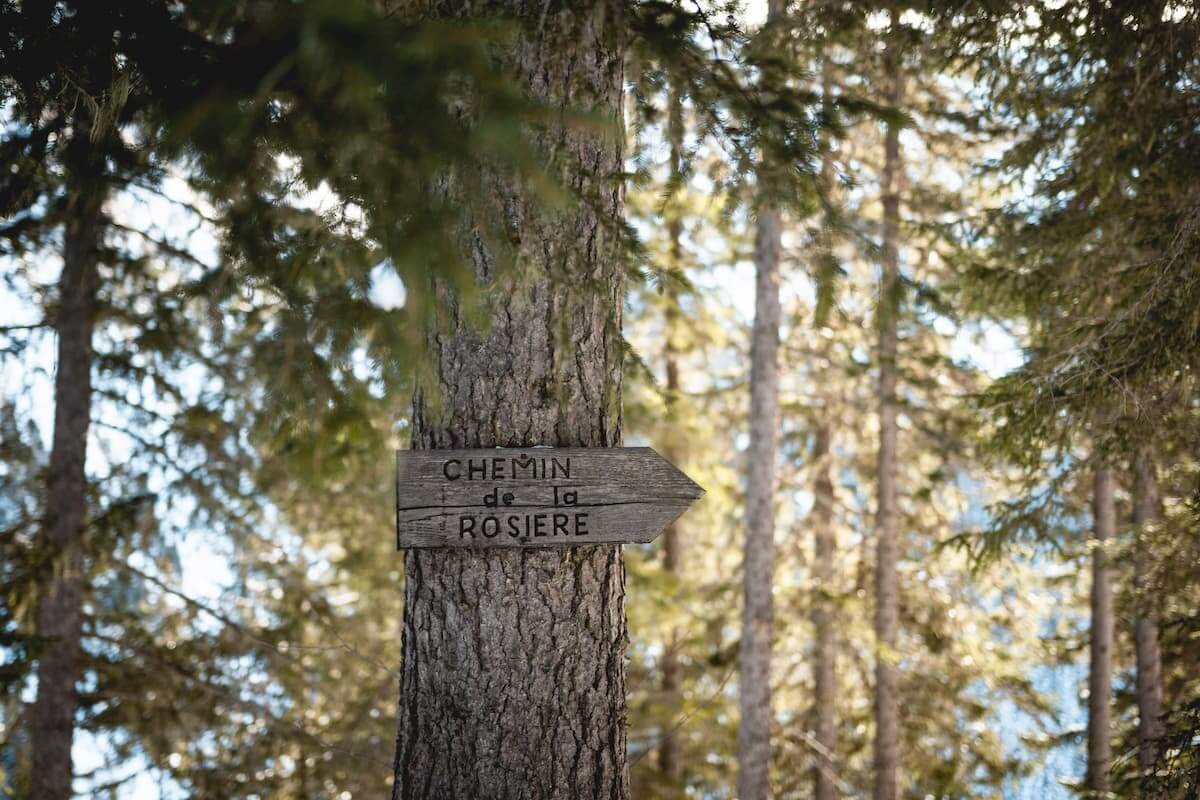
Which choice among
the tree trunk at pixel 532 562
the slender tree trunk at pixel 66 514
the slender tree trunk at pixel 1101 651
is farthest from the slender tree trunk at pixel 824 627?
the tree trunk at pixel 532 562

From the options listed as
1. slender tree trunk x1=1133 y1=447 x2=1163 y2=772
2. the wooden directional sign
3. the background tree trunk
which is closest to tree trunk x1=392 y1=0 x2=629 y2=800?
the wooden directional sign

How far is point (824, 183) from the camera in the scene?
3184 millimetres

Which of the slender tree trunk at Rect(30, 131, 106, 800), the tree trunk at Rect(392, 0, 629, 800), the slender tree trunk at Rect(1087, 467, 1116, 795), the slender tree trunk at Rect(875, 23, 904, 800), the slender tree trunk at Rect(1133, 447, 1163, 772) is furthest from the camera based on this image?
the slender tree trunk at Rect(875, 23, 904, 800)

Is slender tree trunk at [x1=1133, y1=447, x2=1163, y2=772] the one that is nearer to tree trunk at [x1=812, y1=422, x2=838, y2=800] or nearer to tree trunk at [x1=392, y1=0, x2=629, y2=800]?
tree trunk at [x1=812, y1=422, x2=838, y2=800]

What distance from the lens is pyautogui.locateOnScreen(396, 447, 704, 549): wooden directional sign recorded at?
2.93 m

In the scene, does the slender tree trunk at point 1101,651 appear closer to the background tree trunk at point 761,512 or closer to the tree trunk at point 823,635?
the tree trunk at point 823,635

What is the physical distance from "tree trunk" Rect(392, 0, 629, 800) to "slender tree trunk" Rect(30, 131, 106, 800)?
550 centimetres

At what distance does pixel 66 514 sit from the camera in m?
7.29

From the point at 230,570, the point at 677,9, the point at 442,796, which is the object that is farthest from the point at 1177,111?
the point at 230,570

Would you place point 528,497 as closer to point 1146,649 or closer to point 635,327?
point 1146,649

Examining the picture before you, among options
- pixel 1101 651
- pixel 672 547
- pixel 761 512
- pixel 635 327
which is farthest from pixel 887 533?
pixel 635 327

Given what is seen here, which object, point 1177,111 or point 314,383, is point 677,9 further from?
point 1177,111

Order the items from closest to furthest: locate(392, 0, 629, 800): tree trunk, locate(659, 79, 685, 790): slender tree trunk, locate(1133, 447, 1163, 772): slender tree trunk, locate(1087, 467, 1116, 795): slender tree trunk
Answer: locate(392, 0, 629, 800): tree trunk
locate(1133, 447, 1163, 772): slender tree trunk
locate(1087, 467, 1116, 795): slender tree trunk
locate(659, 79, 685, 790): slender tree trunk

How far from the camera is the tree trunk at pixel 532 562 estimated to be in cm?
293
